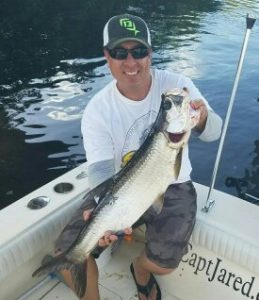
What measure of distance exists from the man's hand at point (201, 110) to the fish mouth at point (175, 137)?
0.28 metres

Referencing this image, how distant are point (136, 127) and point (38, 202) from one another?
1206 mm

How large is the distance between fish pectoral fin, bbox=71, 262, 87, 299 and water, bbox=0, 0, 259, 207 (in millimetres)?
5462

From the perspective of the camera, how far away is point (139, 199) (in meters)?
3.22

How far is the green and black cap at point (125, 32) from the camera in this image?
11.9 ft

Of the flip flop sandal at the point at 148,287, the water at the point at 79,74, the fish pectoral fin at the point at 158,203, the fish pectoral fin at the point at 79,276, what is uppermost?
the fish pectoral fin at the point at 158,203

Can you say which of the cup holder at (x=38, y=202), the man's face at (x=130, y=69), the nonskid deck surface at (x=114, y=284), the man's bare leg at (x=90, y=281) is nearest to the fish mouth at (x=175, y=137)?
the man's face at (x=130, y=69)

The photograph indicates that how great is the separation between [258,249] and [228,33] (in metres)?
20.7

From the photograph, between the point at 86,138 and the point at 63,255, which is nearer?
the point at 63,255

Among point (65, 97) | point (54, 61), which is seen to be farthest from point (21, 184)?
point (54, 61)

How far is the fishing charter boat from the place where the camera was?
3.83 metres

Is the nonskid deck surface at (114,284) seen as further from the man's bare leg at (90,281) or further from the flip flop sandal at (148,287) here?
the man's bare leg at (90,281)

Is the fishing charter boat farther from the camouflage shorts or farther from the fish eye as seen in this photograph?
the fish eye

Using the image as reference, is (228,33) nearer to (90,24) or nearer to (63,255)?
(90,24)

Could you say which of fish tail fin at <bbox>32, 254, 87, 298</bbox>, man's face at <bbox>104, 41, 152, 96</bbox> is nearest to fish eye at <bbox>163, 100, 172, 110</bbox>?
man's face at <bbox>104, 41, 152, 96</bbox>
